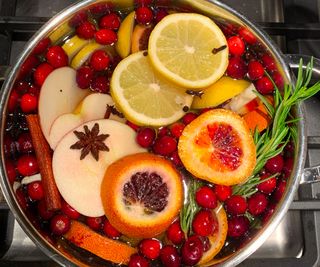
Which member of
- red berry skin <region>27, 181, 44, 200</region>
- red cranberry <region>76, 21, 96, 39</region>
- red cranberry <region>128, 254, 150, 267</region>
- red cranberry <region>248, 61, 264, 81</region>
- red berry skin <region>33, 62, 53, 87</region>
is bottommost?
red cranberry <region>128, 254, 150, 267</region>

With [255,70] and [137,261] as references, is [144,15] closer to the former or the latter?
[255,70]

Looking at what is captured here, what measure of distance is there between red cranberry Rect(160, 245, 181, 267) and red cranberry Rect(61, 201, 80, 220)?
26 centimetres

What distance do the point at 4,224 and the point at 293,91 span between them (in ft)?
3.05

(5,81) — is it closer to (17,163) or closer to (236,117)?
(17,163)

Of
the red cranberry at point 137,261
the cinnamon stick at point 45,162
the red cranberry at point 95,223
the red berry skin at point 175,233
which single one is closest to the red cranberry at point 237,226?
the red berry skin at point 175,233

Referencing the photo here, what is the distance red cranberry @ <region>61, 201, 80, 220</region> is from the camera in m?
1.51

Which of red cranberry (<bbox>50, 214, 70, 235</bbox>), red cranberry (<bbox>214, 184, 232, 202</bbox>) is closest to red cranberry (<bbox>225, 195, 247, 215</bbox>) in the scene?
red cranberry (<bbox>214, 184, 232, 202</bbox>)

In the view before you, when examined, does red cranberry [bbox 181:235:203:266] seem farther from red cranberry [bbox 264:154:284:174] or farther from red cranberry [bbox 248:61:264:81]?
red cranberry [bbox 248:61:264:81]

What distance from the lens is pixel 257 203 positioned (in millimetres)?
1524

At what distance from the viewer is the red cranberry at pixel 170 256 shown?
148 centimetres

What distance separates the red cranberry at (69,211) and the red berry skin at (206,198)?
0.34 meters

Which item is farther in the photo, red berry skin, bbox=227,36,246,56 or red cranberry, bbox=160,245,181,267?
red berry skin, bbox=227,36,246,56

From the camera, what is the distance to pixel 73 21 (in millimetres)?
1571

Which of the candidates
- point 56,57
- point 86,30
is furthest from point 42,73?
point 86,30
